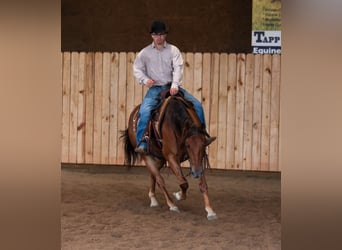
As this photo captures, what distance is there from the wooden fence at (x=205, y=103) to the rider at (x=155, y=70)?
78.0 inches

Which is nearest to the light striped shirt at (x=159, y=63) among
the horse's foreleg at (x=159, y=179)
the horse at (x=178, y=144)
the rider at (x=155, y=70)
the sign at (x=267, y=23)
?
the rider at (x=155, y=70)

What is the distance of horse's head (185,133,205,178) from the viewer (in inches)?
195

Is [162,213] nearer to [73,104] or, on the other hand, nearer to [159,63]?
[159,63]

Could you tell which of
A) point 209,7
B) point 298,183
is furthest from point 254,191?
point 298,183

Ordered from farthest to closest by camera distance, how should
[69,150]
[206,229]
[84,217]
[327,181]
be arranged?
[69,150], [84,217], [206,229], [327,181]

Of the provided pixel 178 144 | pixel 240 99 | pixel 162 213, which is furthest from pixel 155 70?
pixel 240 99

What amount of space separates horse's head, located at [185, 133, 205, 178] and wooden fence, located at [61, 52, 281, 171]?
255cm

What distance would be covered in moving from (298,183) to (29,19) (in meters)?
0.37

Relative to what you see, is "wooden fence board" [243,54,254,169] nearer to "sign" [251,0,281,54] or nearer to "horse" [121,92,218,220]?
"sign" [251,0,281,54]

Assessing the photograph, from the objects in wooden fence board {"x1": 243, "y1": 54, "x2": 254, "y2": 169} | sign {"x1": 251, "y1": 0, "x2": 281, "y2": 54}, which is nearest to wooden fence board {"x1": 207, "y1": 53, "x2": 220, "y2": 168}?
wooden fence board {"x1": 243, "y1": 54, "x2": 254, "y2": 169}

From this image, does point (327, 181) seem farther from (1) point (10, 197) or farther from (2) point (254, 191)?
(2) point (254, 191)

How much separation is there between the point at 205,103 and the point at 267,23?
1420 millimetres

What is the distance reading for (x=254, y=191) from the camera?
22.7 ft

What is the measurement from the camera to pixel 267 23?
8.02 m
